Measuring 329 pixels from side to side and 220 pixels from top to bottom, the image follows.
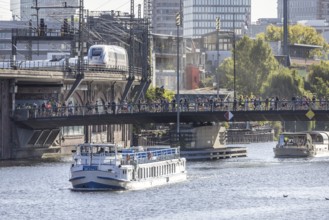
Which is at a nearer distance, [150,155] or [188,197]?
[188,197]

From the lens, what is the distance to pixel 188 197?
110 metres

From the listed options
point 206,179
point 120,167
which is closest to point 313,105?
point 206,179

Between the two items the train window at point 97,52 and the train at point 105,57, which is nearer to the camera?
the train at point 105,57

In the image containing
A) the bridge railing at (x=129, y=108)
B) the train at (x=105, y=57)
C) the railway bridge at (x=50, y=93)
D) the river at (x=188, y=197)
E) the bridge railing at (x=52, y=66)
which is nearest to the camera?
the river at (x=188, y=197)

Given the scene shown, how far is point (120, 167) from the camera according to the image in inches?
4451

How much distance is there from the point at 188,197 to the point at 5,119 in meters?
49.6

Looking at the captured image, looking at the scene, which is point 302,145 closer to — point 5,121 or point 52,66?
point 52,66

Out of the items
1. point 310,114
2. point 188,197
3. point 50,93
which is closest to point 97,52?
point 50,93

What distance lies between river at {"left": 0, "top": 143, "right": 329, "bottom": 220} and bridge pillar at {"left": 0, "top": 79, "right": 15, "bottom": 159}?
1219cm

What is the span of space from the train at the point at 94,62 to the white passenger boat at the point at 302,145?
2363 centimetres

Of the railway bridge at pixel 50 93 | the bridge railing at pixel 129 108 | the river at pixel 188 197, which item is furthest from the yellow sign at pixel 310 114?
the railway bridge at pixel 50 93

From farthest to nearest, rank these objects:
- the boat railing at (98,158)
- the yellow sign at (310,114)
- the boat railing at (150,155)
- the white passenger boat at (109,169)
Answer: the yellow sign at (310,114)
the boat railing at (150,155)
the boat railing at (98,158)
the white passenger boat at (109,169)

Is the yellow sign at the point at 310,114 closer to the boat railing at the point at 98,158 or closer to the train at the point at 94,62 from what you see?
the train at the point at 94,62

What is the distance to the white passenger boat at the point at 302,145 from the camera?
167 m
